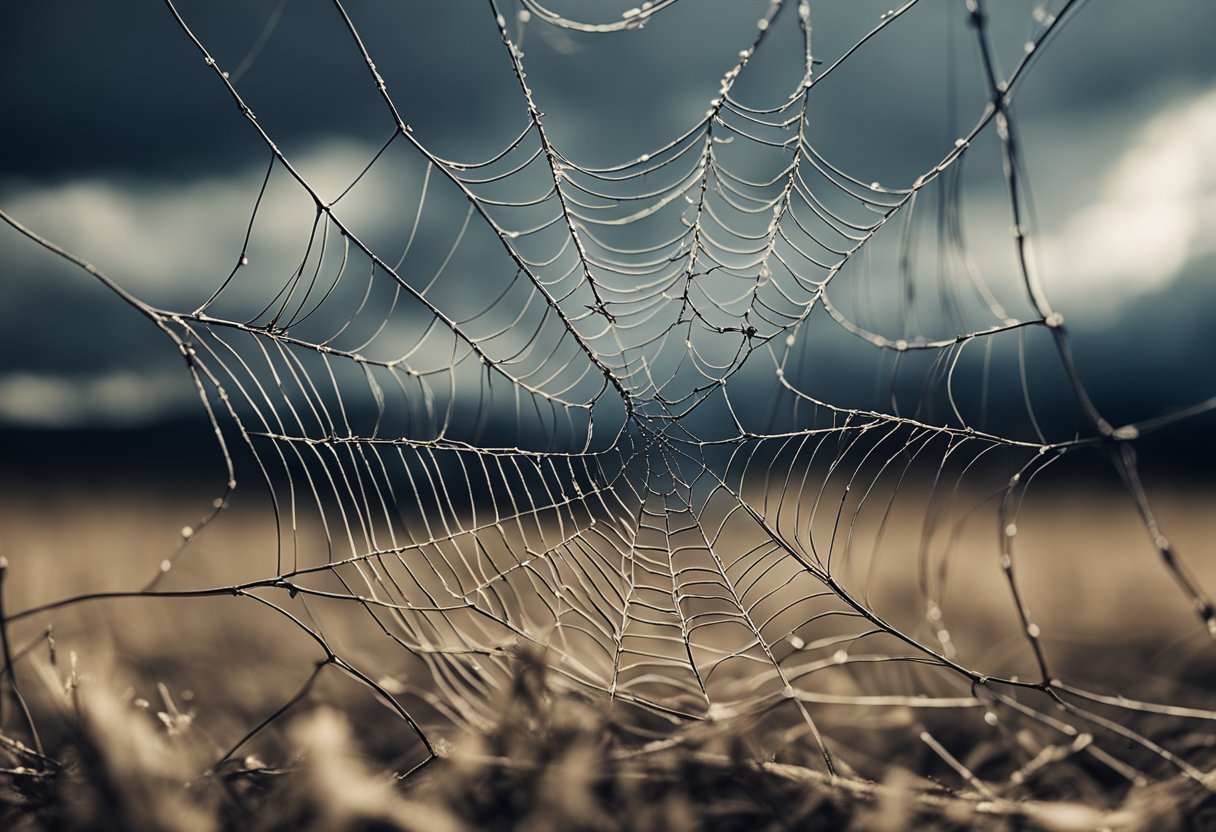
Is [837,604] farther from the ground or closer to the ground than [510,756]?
closer to the ground

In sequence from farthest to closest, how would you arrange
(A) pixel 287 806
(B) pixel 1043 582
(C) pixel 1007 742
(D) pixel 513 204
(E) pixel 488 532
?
(B) pixel 1043 582 → (E) pixel 488 532 → (D) pixel 513 204 → (C) pixel 1007 742 → (A) pixel 287 806

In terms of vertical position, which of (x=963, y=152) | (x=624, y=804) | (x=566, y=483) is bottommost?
(x=624, y=804)

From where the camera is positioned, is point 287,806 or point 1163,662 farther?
point 1163,662

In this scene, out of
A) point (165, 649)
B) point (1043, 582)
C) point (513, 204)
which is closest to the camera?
point (165, 649)

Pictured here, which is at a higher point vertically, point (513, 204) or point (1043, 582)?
point (513, 204)

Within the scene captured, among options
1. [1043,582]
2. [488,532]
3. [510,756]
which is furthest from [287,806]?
[1043,582]

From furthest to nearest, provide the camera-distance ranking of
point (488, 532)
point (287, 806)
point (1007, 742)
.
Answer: point (488, 532) → point (1007, 742) → point (287, 806)

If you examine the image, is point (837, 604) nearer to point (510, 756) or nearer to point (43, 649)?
point (510, 756)

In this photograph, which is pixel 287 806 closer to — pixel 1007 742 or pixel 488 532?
pixel 1007 742

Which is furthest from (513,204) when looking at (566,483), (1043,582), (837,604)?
(1043,582)
